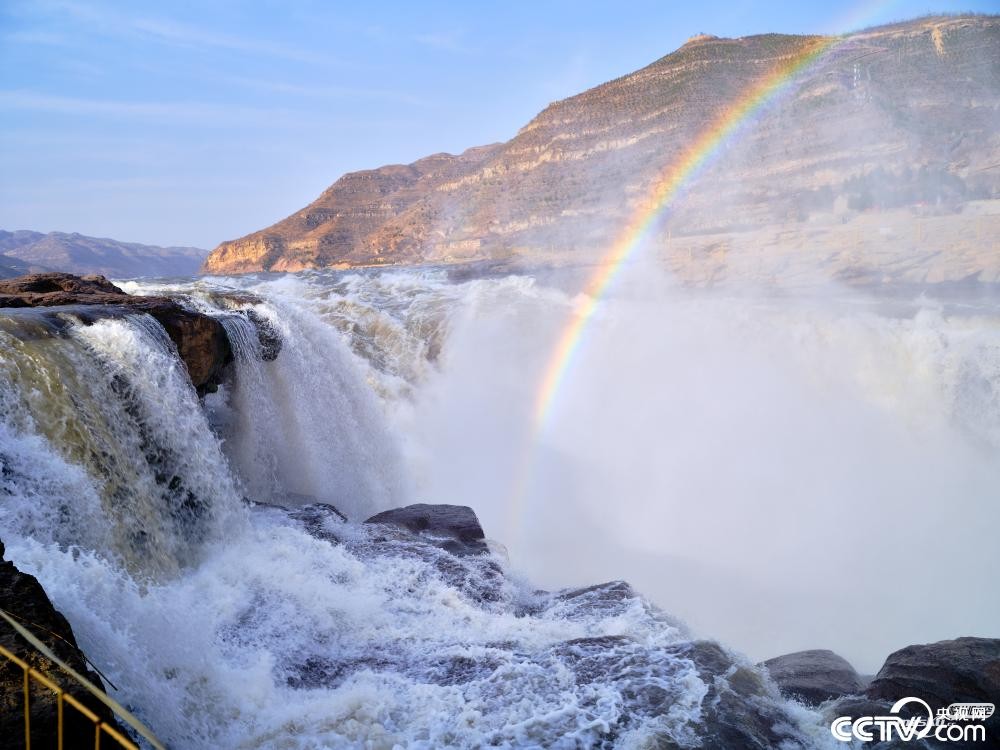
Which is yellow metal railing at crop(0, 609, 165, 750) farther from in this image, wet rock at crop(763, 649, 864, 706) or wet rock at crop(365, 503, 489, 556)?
wet rock at crop(365, 503, 489, 556)

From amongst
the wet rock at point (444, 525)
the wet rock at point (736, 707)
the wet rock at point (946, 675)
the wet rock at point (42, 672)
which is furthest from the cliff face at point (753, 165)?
the wet rock at point (42, 672)

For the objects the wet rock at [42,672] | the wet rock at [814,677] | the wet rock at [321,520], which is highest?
the wet rock at [42,672]

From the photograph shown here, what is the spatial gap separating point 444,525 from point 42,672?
521 cm

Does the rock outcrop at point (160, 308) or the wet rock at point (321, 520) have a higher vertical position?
the rock outcrop at point (160, 308)

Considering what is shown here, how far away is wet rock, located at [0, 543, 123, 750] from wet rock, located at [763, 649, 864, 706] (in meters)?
4.20

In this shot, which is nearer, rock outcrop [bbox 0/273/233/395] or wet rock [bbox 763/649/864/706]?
wet rock [bbox 763/649/864/706]

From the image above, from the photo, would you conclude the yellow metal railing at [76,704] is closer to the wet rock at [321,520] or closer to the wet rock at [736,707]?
the wet rock at [736,707]

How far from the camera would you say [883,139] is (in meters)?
42.2

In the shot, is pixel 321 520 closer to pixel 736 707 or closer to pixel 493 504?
pixel 493 504

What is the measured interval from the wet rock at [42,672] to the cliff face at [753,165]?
22482mm

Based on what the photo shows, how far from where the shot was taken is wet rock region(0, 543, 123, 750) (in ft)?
7.20

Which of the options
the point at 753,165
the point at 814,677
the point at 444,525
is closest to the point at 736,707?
the point at 814,677

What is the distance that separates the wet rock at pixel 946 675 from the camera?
387 cm

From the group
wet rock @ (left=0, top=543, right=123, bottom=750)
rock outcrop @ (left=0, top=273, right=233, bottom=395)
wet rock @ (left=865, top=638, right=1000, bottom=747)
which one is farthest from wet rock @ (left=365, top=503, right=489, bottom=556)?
wet rock @ (left=0, top=543, right=123, bottom=750)
